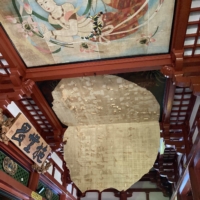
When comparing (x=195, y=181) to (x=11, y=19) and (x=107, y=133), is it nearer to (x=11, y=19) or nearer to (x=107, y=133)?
(x=107, y=133)

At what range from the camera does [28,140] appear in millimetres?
3396

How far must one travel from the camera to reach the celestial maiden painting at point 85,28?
223 centimetres

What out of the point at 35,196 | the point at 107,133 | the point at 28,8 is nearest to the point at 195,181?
the point at 107,133

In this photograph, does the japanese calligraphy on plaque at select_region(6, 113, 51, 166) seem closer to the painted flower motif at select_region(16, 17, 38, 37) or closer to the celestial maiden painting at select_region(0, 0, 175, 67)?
the celestial maiden painting at select_region(0, 0, 175, 67)

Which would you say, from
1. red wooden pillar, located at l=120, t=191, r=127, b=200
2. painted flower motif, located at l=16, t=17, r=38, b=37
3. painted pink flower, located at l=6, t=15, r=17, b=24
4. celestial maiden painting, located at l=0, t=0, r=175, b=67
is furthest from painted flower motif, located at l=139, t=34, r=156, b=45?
red wooden pillar, located at l=120, t=191, r=127, b=200

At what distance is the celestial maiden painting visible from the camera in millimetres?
2227

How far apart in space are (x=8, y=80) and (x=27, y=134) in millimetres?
831

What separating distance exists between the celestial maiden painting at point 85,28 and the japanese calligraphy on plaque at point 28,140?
2.97ft

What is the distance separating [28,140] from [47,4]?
6.58ft

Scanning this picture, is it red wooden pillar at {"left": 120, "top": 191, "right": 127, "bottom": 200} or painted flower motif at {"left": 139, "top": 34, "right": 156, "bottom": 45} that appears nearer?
painted flower motif at {"left": 139, "top": 34, "right": 156, "bottom": 45}

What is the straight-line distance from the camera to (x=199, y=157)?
11.0ft

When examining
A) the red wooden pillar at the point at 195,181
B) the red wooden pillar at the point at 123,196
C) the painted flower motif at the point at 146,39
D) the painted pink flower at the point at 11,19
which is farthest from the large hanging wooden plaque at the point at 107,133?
the red wooden pillar at the point at 123,196

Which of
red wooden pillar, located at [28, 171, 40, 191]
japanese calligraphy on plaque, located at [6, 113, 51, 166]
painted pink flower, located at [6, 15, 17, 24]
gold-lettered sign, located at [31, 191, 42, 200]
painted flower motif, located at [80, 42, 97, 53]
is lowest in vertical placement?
gold-lettered sign, located at [31, 191, 42, 200]

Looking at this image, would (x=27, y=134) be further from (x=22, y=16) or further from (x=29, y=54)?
(x=22, y=16)
